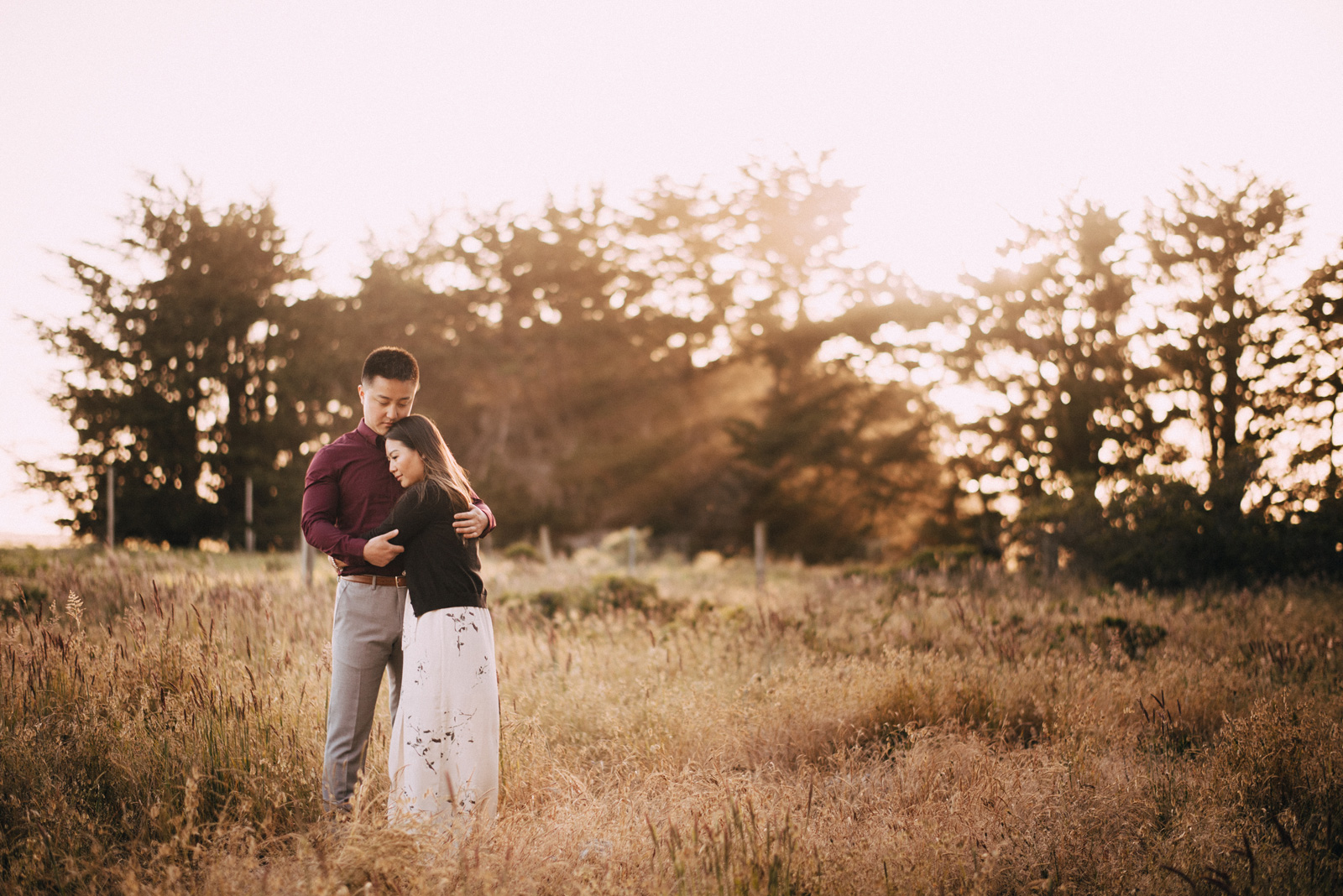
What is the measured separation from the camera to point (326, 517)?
3492mm

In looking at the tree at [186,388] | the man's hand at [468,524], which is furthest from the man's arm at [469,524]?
the tree at [186,388]

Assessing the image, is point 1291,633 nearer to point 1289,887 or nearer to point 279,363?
point 1289,887

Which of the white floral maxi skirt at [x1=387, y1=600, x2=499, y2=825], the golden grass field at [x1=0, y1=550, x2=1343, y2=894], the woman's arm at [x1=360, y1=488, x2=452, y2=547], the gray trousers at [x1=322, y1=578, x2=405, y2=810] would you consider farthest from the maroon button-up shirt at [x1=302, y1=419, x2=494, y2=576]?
the golden grass field at [x1=0, y1=550, x2=1343, y2=894]

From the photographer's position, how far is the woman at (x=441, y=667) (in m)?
3.06

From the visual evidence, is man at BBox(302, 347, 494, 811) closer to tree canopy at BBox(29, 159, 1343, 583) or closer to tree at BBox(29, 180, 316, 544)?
tree canopy at BBox(29, 159, 1343, 583)

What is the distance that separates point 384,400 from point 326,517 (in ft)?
1.81

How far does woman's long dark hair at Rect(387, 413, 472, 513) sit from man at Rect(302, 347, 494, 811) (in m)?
0.09

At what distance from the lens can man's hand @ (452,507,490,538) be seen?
10.4 ft

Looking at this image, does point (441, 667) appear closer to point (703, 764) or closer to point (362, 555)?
point (362, 555)

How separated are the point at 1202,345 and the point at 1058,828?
59.0 feet

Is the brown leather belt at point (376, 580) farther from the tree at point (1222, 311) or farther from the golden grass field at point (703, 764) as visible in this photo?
the tree at point (1222, 311)

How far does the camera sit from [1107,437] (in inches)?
744

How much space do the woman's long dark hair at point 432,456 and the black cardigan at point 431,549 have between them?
33 millimetres

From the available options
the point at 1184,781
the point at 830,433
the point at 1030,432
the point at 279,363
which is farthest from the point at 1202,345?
the point at 279,363
